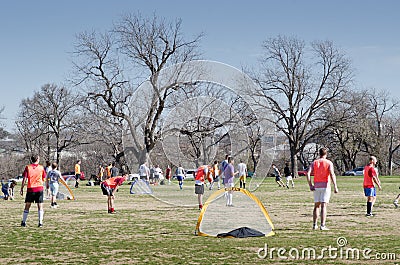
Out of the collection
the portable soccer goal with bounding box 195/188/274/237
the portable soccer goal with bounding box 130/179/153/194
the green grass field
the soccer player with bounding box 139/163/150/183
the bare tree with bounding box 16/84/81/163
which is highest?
the bare tree with bounding box 16/84/81/163

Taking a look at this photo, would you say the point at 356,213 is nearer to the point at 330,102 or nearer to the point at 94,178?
the point at 94,178

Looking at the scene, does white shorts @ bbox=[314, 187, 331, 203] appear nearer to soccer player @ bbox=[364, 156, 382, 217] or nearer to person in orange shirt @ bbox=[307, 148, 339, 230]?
person in orange shirt @ bbox=[307, 148, 339, 230]

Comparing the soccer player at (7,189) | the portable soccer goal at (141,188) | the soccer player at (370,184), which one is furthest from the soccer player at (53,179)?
the soccer player at (370,184)

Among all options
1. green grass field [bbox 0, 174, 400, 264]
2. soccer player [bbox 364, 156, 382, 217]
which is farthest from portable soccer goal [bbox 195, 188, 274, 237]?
soccer player [bbox 364, 156, 382, 217]

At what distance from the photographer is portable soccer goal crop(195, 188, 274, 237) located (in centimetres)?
1226

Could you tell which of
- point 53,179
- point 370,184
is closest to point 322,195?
point 370,184

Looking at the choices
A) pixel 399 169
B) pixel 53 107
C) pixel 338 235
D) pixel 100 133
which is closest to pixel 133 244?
pixel 338 235

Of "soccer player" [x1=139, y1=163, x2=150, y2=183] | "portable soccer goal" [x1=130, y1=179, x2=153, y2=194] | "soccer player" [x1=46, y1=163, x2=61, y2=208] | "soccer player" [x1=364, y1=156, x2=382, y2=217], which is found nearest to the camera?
"soccer player" [x1=364, y1=156, x2=382, y2=217]

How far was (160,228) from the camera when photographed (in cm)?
1390

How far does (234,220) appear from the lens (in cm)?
1574

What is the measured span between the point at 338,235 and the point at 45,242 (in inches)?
232

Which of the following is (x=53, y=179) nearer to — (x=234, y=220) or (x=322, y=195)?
(x=234, y=220)

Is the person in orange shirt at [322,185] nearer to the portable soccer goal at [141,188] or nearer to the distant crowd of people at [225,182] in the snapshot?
the distant crowd of people at [225,182]

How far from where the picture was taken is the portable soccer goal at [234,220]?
12.3 metres
